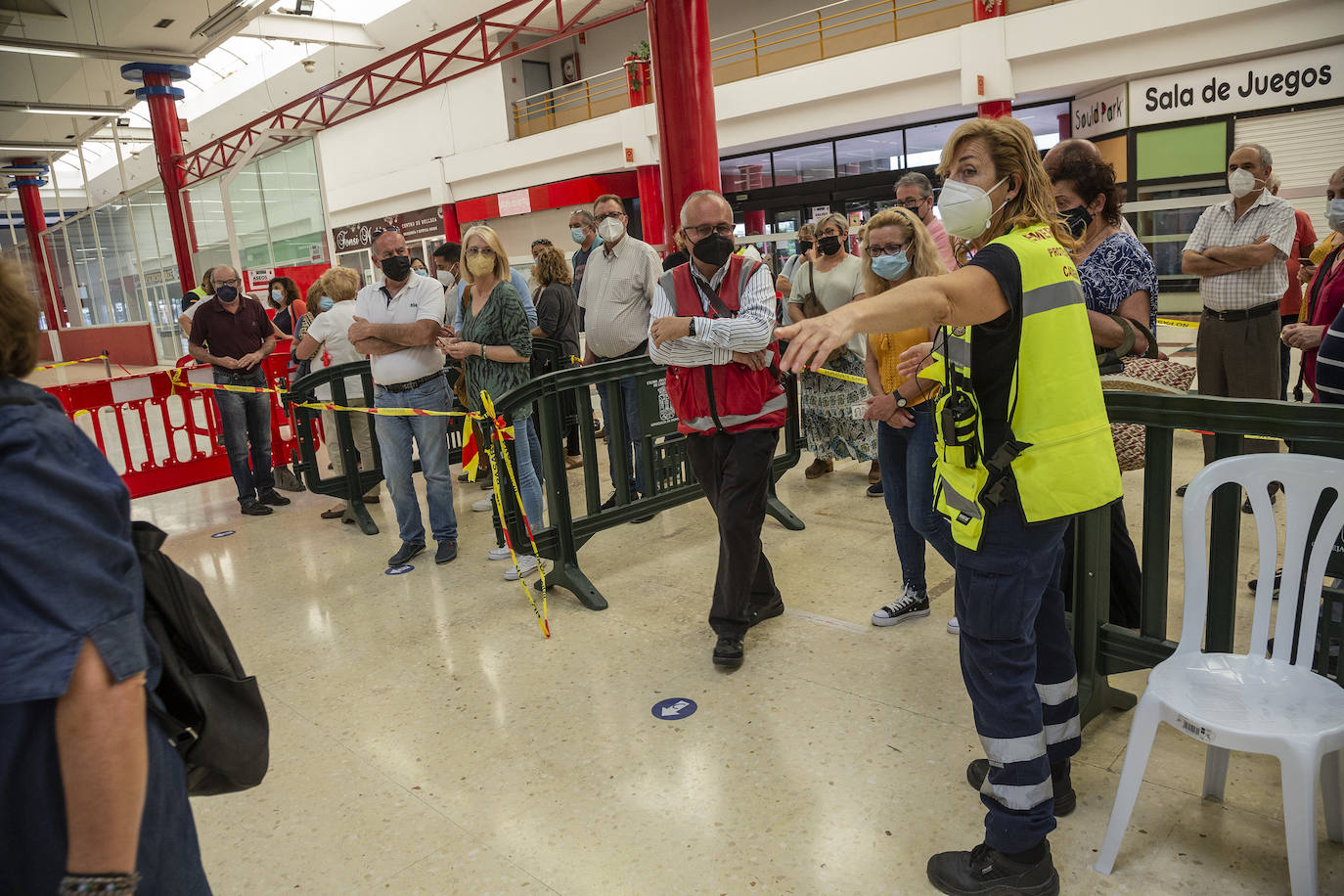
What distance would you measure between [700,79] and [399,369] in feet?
10.7

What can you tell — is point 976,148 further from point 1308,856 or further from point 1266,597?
point 1308,856

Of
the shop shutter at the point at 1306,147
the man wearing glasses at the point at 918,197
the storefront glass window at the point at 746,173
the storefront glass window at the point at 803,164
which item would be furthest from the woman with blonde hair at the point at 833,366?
the storefront glass window at the point at 746,173

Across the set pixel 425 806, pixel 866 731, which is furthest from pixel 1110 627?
pixel 425 806

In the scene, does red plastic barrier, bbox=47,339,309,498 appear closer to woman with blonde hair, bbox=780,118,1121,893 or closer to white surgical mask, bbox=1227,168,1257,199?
woman with blonde hair, bbox=780,118,1121,893

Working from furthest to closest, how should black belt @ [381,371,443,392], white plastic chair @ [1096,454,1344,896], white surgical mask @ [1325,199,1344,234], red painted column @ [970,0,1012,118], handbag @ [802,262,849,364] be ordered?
red painted column @ [970,0,1012,118], handbag @ [802,262,849,364], black belt @ [381,371,443,392], white surgical mask @ [1325,199,1344,234], white plastic chair @ [1096,454,1344,896]

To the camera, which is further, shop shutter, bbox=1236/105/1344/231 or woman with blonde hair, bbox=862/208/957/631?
shop shutter, bbox=1236/105/1344/231

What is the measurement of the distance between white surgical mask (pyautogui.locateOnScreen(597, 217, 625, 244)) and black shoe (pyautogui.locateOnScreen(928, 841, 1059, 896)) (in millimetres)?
3734

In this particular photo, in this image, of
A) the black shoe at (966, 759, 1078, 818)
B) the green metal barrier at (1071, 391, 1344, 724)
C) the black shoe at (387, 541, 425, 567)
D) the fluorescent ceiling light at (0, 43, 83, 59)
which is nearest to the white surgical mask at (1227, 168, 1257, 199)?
Answer: the green metal barrier at (1071, 391, 1344, 724)

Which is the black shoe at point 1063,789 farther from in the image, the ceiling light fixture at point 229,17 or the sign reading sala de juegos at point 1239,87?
the ceiling light fixture at point 229,17

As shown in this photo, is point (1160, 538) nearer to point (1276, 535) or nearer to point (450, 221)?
point (1276, 535)

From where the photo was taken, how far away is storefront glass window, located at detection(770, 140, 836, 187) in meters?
15.4

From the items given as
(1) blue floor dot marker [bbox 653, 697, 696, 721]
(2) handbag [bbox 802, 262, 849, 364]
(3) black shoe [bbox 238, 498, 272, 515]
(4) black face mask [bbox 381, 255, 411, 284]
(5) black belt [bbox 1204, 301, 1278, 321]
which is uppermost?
(4) black face mask [bbox 381, 255, 411, 284]

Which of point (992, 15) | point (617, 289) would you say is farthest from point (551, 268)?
point (992, 15)

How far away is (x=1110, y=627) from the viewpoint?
2.59 metres
